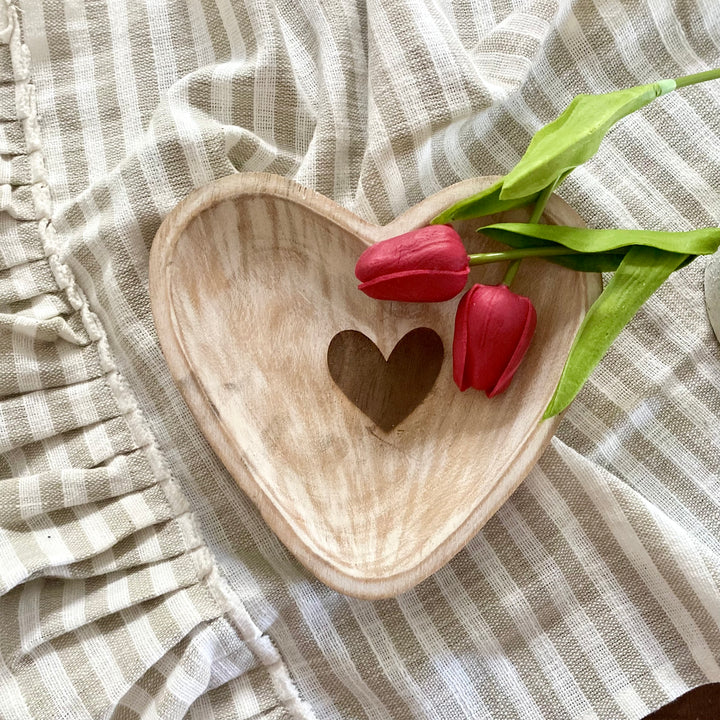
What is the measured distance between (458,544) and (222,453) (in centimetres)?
14

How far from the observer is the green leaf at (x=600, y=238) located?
1.24 feet

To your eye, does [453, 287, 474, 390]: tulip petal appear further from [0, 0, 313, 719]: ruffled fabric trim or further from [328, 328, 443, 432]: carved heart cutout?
[0, 0, 313, 719]: ruffled fabric trim

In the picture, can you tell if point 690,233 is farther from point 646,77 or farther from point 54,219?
point 54,219

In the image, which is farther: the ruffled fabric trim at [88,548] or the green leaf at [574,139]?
the ruffled fabric trim at [88,548]

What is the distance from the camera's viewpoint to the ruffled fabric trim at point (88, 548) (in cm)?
45

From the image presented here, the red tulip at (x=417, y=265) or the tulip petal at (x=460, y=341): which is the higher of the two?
the red tulip at (x=417, y=265)

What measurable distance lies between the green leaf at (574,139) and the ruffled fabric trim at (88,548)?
0.29 meters

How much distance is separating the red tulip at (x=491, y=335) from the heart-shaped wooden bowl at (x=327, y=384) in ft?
0.07

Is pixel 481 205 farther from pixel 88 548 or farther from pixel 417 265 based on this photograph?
Answer: pixel 88 548

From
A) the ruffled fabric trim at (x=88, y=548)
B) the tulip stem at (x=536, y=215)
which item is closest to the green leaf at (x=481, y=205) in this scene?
the tulip stem at (x=536, y=215)

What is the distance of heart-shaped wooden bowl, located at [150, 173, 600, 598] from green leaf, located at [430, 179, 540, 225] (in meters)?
0.01

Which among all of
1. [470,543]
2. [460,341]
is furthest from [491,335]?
[470,543]

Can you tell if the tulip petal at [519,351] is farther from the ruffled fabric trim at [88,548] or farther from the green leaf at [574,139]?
the ruffled fabric trim at [88,548]

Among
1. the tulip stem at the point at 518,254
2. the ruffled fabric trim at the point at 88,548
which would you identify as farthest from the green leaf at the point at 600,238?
the ruffled fabric trim at the point at 88,548
